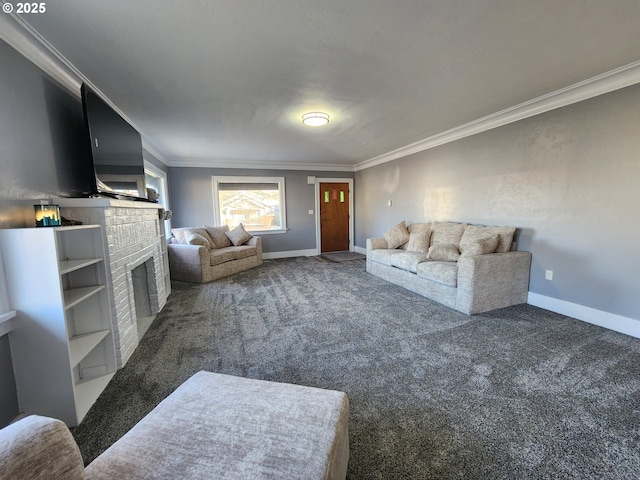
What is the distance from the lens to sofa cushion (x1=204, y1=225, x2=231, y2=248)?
5273 mm

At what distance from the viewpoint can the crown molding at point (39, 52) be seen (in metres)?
1.52

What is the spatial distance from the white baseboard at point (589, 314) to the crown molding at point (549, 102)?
7.02 feet

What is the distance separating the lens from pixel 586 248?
272 cm

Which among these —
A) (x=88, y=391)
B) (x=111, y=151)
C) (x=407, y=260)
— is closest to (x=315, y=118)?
(x=111, y=151)

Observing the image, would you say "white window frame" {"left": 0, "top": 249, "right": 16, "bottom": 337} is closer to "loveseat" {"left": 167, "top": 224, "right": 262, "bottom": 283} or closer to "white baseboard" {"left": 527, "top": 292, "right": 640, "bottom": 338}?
"loveseat" {"left": 167, "top": 224, "right": 262, "bottom": 283}

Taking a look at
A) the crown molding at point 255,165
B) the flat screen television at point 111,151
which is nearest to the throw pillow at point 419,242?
the crown molding at point 255,165

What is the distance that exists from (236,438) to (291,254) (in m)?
5.77

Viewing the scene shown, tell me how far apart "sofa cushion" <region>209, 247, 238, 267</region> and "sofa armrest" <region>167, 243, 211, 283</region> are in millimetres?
95

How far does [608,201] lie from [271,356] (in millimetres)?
3488

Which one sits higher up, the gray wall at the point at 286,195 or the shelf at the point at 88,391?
the gray wall at the point at 286,195

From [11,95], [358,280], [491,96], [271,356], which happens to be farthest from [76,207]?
[491,96]

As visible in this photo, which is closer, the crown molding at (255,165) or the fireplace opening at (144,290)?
the fireplace opening at (144,290)

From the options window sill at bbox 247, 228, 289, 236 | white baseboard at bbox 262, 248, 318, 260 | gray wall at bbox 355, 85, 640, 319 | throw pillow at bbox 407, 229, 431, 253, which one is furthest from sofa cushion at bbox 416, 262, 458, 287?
window sill at bbox 247, 228, 289, 236

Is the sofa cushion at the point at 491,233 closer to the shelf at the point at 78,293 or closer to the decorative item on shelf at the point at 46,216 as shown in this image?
the shelf at the point at 78,293
